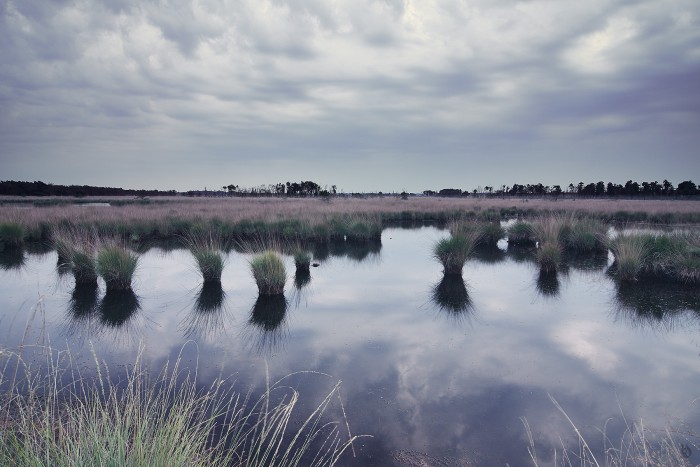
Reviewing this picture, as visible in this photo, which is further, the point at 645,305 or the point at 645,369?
the point at 645,305

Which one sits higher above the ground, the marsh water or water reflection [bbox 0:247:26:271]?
water reflection [bbox 0:247:26:271]

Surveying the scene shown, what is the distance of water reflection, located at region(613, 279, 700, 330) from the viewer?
728 centimetres

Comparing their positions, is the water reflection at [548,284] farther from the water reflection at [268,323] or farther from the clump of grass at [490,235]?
the water reflection at [268,323]

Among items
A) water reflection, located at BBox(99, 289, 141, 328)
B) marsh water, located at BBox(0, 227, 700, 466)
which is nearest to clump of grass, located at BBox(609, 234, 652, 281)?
marsh water, located at BBox(0, 227, 700, 466)

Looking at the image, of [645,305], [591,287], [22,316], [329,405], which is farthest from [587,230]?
[22,316]

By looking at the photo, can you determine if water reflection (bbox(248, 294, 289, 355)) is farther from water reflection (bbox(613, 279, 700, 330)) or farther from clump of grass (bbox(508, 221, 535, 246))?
clump of grass (bbox(508, 221, 535, 246))

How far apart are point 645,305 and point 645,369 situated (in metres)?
3.48

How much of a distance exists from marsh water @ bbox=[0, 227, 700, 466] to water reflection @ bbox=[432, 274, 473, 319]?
0.04 metres

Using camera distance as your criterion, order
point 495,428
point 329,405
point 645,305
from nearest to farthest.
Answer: point 495,428 → point 329,405 → point 645,305

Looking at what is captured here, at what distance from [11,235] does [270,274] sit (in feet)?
44.1

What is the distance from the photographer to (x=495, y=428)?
3.93 meters

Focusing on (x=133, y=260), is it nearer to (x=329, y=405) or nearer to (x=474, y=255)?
(x=329, y=405)

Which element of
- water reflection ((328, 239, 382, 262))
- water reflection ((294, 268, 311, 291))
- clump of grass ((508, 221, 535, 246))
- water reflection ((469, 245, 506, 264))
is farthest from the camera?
clump of grass ((508, 221, 535, 246))

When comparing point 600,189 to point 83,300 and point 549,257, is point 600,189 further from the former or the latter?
point 83,300
